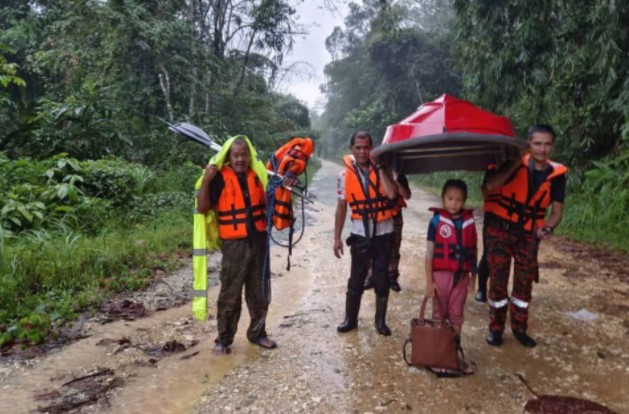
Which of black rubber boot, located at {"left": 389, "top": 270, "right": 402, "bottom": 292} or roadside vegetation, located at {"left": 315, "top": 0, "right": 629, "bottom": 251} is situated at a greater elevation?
roadside vegetation, located at {"left": 315, "top": 0, "right": 629, "bottom": 251}

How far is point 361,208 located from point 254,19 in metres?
13.0

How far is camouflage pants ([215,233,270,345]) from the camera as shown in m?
4.08

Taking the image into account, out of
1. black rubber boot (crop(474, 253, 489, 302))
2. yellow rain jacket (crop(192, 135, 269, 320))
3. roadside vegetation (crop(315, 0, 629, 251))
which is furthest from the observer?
roadside vegetation (crop(315, 0, 629, 251))

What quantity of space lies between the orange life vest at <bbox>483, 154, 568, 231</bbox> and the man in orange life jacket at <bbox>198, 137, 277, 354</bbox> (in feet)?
6.66

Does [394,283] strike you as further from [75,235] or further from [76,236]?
[75,235]

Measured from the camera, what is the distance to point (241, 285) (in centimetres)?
416

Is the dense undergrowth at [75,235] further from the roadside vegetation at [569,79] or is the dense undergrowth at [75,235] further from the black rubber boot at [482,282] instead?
the roadside vegetation at [569,79]

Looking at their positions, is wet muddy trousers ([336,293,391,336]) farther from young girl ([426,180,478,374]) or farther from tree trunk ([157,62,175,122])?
tree trunk ([157,62,175,122])

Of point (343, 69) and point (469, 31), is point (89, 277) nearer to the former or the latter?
point (469, 31)

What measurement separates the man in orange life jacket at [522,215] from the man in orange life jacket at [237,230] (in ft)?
6.42

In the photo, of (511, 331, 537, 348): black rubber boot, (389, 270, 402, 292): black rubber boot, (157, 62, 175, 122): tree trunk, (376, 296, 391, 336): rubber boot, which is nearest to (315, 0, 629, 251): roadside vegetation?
(376, 296, 391, 336): rubber boot

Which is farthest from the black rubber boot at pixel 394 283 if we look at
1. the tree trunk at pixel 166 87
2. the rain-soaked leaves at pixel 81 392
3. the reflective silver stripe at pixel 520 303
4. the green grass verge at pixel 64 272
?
the tree trunk at pixel 166 87

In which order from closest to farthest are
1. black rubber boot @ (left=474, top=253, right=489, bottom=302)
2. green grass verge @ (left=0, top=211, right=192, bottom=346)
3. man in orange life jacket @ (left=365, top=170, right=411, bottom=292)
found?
green grass verge @ (left=0, top=211, right=192, bottom=346) → man in orange life jacket @ (left=365, top=170, right=411, bottom=292) → black rubber boot @ (left=474, top=253, right=489, bottom=302)

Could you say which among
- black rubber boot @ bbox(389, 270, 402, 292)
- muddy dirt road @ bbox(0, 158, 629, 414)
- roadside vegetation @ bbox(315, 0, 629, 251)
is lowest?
muddy dirt road @ bbox(0, 158, 629, 414)
